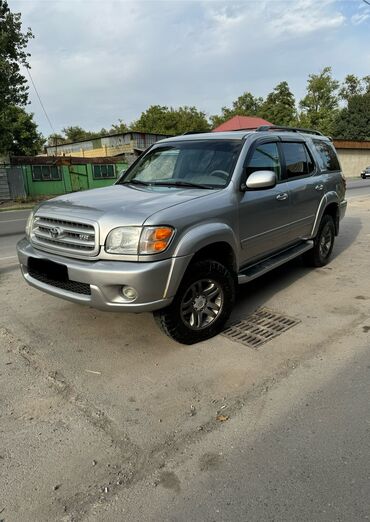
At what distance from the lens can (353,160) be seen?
169ft

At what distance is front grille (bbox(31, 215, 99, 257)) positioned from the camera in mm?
3311

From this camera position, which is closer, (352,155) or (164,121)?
(352,155)

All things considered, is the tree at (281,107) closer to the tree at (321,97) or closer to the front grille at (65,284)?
the tree at (321,97)

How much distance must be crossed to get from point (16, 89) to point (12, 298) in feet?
75.7

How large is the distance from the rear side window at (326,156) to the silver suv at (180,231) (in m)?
0.90

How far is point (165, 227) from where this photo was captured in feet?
10.6

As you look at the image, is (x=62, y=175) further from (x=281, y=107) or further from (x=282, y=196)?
(x=281, y=107)

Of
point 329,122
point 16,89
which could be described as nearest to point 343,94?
point 329,122

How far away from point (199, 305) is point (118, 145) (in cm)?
3335

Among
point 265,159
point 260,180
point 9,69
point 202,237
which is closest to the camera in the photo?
point 202,237

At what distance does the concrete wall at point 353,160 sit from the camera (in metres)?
50.1

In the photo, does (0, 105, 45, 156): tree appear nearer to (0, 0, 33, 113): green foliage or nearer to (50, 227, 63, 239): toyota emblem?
(0, 0, 33, 113): green foliage

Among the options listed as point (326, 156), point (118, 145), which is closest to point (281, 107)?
point (118, 145)

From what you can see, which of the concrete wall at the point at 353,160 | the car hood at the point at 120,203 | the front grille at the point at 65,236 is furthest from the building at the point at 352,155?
the front grille at the point at 65,236
